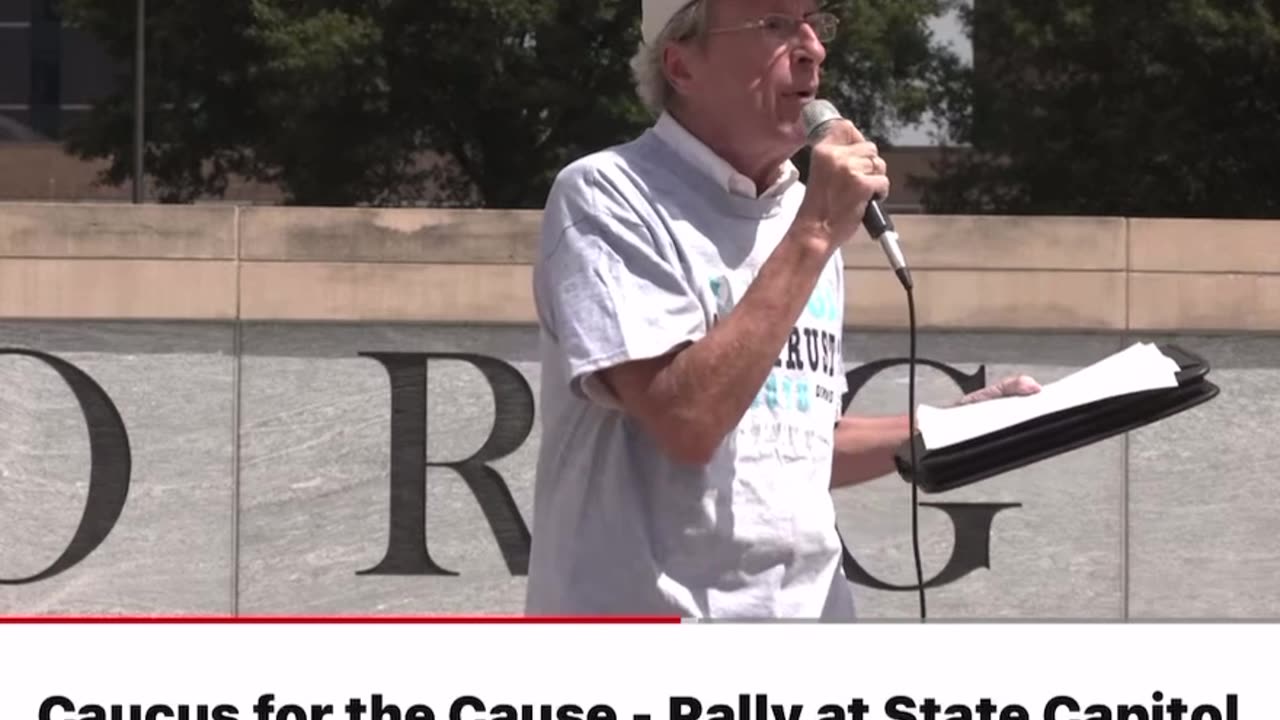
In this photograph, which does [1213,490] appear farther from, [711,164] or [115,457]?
[711,164]

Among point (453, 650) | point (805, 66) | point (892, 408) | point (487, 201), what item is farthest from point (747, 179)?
point (487, 201)

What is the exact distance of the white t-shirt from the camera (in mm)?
2662

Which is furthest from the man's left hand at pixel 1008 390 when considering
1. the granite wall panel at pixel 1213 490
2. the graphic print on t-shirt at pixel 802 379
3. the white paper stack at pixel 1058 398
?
the granite wall panel at pixel 1213 490

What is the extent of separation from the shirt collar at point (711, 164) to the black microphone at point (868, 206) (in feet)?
0.31

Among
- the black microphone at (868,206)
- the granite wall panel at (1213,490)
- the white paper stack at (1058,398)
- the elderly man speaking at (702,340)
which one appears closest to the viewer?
the elderly man speaking at (702,340)

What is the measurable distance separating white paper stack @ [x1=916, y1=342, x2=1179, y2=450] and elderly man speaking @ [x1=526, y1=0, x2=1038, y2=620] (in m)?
0.14

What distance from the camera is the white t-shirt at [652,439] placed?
2.66m

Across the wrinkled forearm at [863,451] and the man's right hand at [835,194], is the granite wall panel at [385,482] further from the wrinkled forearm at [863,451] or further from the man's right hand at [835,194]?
the man's right hand at [835,194]

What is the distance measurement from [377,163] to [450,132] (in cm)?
133

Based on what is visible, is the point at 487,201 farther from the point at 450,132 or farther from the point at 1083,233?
the point at 1083,233

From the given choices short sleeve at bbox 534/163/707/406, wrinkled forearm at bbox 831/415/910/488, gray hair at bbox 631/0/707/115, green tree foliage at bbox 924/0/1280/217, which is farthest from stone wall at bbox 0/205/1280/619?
green tree foliage at bbox 924/0/1280/217

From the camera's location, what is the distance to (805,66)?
2.81 m

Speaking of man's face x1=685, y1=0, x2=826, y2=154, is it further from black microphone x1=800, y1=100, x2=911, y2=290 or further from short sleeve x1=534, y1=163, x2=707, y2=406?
short sleeve x1=534, y1=163, x2=707, y2=406

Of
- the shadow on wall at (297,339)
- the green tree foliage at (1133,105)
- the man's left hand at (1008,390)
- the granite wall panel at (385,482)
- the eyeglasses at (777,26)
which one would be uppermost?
the green tree foliage at (1133,105)
